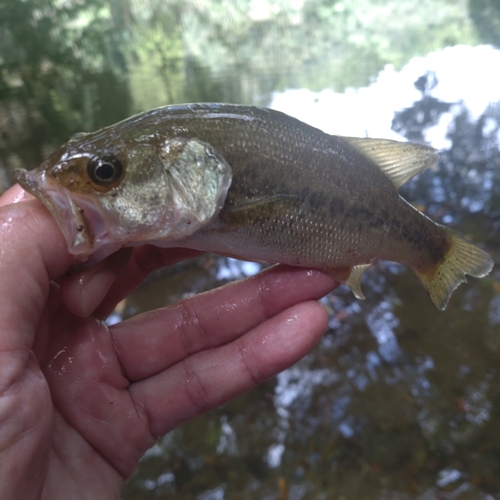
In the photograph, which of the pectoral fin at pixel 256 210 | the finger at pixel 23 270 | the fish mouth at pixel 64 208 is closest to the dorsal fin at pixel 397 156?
the pectoral fin at pixel 256 210

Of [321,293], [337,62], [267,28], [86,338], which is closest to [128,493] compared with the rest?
[86,338]

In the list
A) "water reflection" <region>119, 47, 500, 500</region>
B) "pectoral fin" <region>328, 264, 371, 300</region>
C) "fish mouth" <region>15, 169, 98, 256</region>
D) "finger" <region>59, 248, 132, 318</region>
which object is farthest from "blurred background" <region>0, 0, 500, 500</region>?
"fish mouth" <region>15, 169, 98, 256</region>

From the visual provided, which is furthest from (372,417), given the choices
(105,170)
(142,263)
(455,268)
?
(105,170)

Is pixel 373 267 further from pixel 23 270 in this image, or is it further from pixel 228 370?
pixel 23 270

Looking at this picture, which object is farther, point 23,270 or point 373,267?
point 373,267

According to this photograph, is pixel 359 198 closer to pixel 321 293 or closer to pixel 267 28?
pixel 321 293

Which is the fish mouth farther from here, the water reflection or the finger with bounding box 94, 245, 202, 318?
the water reflection
